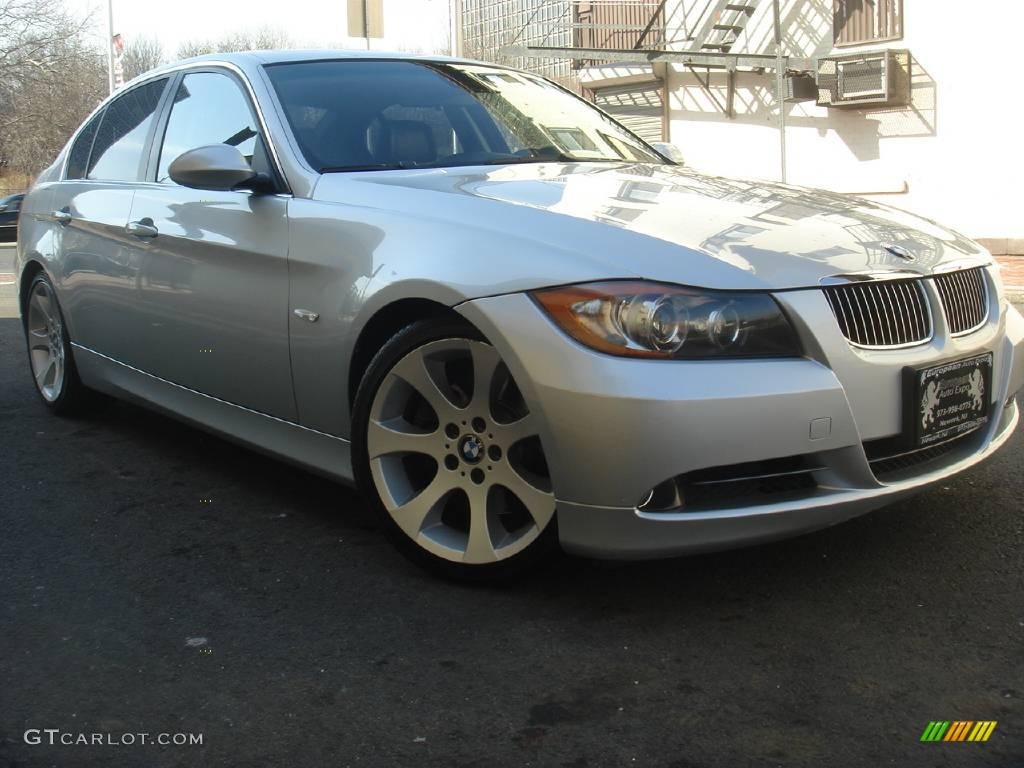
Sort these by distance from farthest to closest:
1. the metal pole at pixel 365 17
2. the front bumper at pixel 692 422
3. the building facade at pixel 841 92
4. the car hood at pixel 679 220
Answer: the building facade at pixel 841 92 → the metal pole at pixel 365 17 → the car hood at pixel 679 220 → the front bumper at pixel 692 422

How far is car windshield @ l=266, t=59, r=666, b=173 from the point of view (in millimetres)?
4020

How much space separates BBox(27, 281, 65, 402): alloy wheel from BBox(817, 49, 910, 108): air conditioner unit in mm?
14656

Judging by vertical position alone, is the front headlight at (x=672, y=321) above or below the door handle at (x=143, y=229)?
below

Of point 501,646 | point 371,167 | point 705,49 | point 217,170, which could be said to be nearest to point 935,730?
point 501,646

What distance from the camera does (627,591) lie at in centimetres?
333

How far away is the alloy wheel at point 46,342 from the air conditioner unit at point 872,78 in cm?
1466

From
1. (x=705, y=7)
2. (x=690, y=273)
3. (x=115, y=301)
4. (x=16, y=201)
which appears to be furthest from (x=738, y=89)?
(x=690, y=273)

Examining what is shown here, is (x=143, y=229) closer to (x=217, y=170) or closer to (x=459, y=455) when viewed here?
(x=217, y=170)

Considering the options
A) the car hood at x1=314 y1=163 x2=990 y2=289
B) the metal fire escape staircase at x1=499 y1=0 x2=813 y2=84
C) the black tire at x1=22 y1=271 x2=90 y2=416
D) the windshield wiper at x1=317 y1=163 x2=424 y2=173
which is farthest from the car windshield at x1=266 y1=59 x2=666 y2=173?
the metal fire escape staircase at x1=499 y1=0 x2=813 y2=84

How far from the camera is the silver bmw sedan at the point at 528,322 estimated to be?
2.89 metres

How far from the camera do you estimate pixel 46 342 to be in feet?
19.4

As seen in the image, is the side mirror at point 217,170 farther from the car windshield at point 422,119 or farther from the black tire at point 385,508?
the black tire at point 385,508

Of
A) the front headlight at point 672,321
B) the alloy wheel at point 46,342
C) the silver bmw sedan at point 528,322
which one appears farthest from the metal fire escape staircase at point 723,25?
the front headlight at point 672,321

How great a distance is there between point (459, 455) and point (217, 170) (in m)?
1.27
